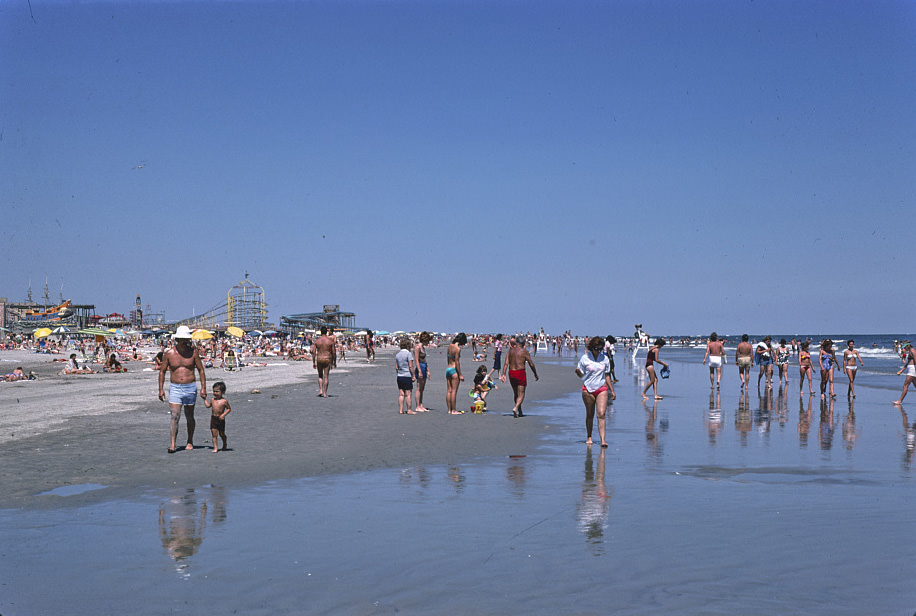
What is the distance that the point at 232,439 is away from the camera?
40.7ft

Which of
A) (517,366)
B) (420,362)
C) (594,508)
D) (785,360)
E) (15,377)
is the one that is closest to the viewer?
(594,508)

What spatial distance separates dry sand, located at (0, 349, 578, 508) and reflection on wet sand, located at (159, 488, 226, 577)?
74 centimetres

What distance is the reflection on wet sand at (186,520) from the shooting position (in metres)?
5.98

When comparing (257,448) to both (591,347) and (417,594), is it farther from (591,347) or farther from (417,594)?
(417,594)

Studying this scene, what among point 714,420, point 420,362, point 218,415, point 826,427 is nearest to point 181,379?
point 218,415

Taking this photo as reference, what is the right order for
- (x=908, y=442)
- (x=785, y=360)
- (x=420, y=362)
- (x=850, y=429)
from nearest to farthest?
(x=908, y=442) → (x=850, y=429) → (x=420, y=362) → (x=785, y=360)

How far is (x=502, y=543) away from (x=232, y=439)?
739 cm

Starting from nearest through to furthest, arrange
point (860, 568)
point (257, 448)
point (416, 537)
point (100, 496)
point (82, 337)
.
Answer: point (860, 568), point (416, 537), point (100, 496), point (257, 448), point (82, 337)

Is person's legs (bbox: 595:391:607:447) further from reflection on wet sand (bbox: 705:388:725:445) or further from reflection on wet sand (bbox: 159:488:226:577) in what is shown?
reflection on wet sand (bbox: 159:488:226:577)

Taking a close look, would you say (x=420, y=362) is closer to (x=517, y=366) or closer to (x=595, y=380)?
(x=517, y=366)

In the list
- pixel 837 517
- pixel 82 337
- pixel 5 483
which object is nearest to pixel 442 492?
pixel 837 517

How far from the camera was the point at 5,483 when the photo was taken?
8.63m

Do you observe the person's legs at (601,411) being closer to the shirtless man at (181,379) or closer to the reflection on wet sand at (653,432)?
the reflection on wet sand at (653,432)

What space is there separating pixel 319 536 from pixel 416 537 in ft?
2.81
